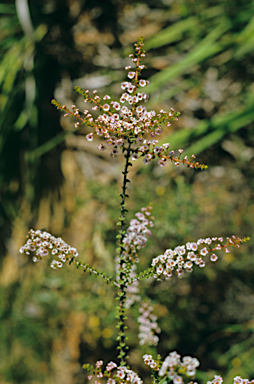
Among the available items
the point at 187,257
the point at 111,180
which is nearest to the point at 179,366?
the point at 187,257

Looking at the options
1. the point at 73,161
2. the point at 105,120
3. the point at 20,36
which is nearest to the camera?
the point at 105,120

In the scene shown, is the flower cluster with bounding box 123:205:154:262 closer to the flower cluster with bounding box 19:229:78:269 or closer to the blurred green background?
the flower cluster with bounding box 19:229:78:269

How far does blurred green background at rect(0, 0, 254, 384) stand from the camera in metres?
1.29

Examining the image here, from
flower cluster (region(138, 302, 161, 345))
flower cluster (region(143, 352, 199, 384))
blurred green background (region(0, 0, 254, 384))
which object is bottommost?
flower cluster (region(143, 352, 199, 384))

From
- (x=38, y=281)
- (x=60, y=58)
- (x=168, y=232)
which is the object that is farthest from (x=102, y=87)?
(x=38, y=281)

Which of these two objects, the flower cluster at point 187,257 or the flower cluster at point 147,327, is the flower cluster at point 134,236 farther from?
the flower cluster at point 147,327

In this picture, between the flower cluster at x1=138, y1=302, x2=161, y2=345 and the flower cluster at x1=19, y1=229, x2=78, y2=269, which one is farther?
the flower cluster at x1=138, y1=302, x2=161, y2=345

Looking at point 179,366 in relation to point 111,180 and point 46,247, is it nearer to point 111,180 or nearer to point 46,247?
point 46,247

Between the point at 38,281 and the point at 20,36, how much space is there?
1.23 meters

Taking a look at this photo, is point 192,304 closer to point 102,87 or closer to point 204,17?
point 102,87

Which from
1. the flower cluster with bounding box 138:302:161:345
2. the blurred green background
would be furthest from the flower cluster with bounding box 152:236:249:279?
the blurred green background

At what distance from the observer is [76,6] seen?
162cm

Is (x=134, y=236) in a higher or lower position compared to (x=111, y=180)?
lower

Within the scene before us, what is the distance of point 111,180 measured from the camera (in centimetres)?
163
